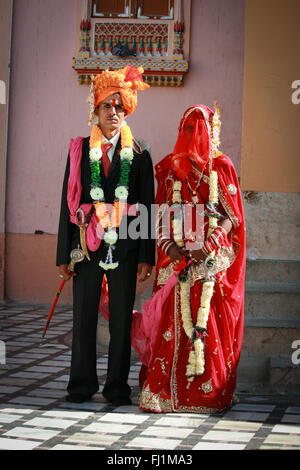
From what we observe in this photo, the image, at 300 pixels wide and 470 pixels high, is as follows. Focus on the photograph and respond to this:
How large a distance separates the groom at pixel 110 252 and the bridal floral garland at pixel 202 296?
21cm

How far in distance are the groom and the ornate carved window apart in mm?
4484

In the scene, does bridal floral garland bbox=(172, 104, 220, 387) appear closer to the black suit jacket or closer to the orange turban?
the black suit jacket

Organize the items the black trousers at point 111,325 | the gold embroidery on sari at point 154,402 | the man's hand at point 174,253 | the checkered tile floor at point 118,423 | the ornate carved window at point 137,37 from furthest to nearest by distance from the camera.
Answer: the ornate carved window at point 137,37 → the black trousers at point 111,325 → the man's hand at point 174,253 → the gold embroidery on sari at point 154,402 → the checkered tile floor at point 118,423

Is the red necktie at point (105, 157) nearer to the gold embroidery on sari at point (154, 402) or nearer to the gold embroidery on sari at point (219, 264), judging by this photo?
the gold embroidery on sari at point (219, 264)

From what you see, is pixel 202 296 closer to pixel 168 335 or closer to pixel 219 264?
pixel 219 264

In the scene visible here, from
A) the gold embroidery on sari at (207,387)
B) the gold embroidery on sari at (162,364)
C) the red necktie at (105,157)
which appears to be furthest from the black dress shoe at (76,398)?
the red necktie at (105,157)

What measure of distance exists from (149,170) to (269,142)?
1.89 meters

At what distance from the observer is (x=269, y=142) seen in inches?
243

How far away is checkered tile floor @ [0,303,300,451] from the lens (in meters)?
3.64

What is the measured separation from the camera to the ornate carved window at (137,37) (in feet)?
29.4

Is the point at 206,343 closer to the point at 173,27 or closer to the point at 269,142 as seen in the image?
the point at 269,142

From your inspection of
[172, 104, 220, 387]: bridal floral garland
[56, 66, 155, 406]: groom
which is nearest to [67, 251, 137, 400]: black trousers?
[56, 66, 155, 406]: groom
